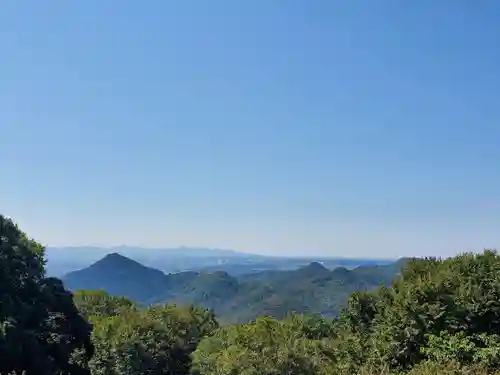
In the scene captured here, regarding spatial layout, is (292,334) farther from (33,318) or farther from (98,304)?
(98,304)

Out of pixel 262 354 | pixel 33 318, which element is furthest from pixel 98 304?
pixel 262 354

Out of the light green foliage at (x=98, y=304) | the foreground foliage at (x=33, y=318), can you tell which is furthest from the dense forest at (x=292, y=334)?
the light green foliage at (x=98, y=304)

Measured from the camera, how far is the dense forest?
27734 millimetres

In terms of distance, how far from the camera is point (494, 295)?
2977 centimetres

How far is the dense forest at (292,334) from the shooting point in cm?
2773

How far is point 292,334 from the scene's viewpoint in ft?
124

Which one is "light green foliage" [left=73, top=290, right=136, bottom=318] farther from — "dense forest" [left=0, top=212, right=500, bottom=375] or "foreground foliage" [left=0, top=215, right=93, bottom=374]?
"foreground foliage" [left=0, top=215, right=93, bottom=374]

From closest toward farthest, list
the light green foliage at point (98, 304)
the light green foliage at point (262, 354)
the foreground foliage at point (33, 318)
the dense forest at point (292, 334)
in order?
the foreground foliage at point (33, 318) → the dense forest at point (292, 334) → the light green foliage at point (262, 354) → the light green foliage at point (98, 304)

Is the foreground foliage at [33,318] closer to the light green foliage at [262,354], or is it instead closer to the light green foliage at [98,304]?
the light green foliage at [262,354]

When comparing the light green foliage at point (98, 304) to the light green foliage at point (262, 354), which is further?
the light green foliage at point (98, 304)

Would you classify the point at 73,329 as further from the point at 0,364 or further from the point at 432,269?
the point at 432,269

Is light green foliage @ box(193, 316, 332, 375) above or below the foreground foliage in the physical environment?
below

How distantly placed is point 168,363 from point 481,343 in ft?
81.5

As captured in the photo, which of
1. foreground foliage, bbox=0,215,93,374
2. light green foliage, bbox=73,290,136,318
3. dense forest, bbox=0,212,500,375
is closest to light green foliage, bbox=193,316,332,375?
dense forest, bbox=0,212,500,375
